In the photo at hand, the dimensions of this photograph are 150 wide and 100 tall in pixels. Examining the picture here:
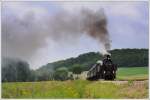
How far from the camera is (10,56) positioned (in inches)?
159

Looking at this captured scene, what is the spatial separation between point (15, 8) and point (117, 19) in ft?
2.51

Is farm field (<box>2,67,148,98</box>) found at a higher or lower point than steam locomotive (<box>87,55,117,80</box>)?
lower

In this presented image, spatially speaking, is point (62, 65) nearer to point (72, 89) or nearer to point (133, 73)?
point (72, 89)

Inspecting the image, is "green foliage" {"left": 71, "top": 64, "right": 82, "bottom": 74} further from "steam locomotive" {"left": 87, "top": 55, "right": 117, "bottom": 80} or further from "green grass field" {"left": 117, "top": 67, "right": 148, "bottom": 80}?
"green grass field" {"left": 117, "top": 67, "right": 148, "bottom": 80}

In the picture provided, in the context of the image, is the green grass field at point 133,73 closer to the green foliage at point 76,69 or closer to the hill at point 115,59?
the hill at point 115,59

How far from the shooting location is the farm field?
400cm

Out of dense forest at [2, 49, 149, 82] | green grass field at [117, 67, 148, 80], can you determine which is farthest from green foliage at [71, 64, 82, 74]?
green grass field at [117, 67, 148, 80]

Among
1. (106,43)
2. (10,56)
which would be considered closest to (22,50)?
(10,56)

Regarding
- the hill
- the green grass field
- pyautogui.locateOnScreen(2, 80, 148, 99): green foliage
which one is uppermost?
the hill

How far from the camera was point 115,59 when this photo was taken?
13.3ft

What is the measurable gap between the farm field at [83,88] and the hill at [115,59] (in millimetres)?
53

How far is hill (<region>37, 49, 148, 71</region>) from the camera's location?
13.1ft

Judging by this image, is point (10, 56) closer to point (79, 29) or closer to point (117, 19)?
point (79, 29)

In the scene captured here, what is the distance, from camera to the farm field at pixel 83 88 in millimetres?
4004
